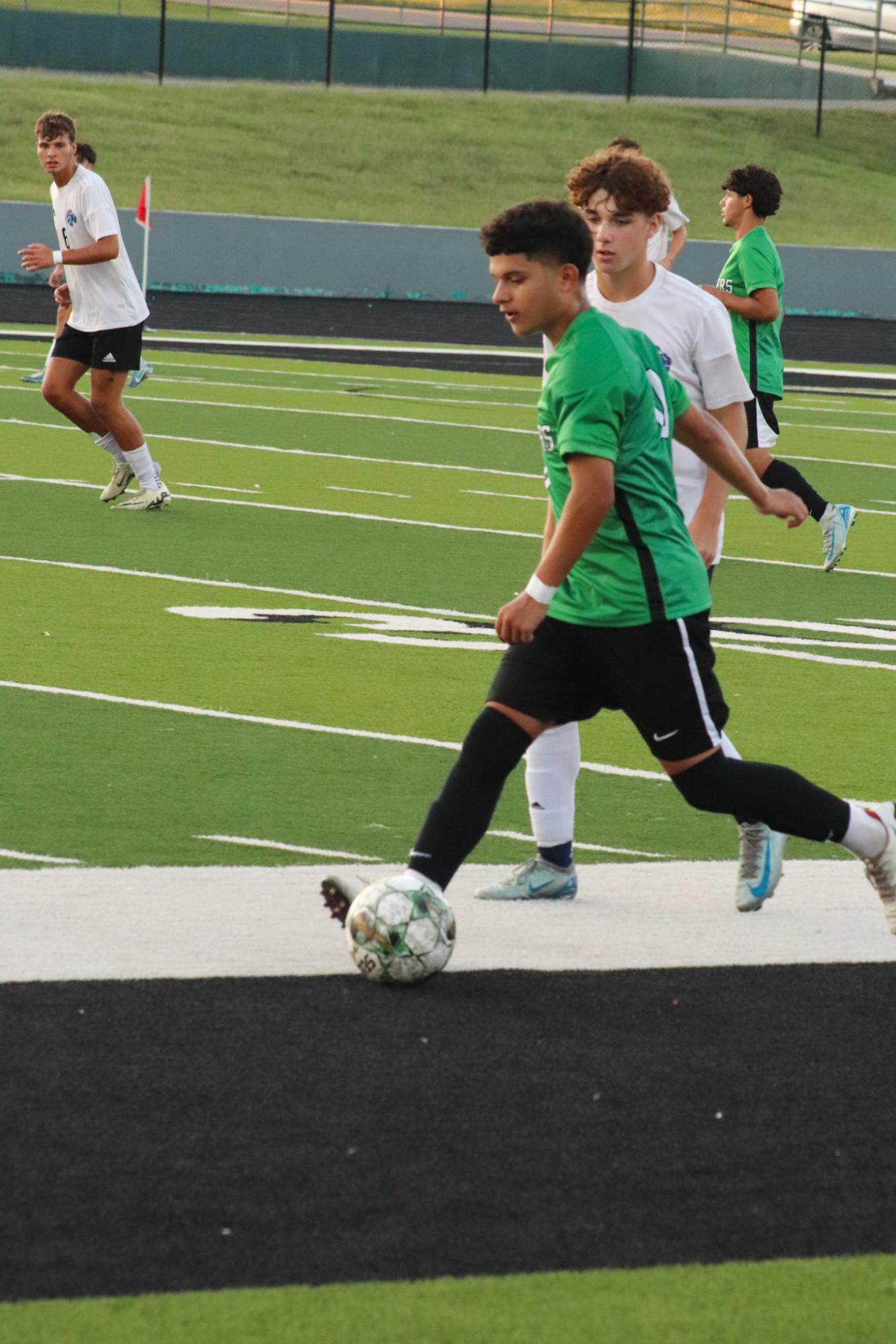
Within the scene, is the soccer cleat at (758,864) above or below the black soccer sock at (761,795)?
below

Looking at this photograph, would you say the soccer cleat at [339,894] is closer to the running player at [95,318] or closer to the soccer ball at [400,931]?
the soccer ball at [400,931]

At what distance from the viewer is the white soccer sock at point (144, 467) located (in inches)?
506

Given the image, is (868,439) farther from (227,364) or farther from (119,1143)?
(119,1143)

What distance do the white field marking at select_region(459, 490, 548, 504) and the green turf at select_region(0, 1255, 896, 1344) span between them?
11.2m

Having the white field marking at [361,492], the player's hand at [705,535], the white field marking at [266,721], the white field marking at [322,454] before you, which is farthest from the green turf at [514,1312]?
the white field marking at [322,454]

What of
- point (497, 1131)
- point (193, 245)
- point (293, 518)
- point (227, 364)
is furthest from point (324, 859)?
point (193, 245)

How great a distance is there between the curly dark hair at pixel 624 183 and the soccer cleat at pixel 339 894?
1.97 meters

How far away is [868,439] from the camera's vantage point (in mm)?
19344

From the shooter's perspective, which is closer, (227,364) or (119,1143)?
(119,1143)

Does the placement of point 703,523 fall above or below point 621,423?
below

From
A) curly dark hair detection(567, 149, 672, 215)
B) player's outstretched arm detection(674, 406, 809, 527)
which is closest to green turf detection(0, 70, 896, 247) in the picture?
curly dark hair detection(567, 149, 672, 215)

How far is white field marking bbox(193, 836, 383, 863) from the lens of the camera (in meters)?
5.88

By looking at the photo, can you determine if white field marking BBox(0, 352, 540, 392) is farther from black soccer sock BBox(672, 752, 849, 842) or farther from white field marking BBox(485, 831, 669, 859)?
black soccer sock BBox(672, 752, 849, 842)

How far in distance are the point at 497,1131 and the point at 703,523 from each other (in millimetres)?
2629
